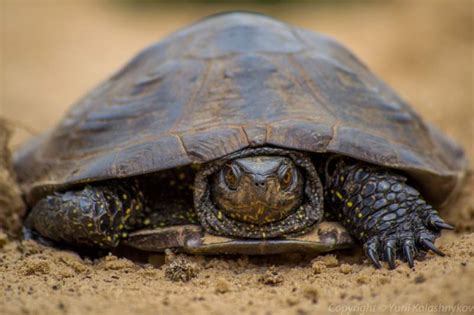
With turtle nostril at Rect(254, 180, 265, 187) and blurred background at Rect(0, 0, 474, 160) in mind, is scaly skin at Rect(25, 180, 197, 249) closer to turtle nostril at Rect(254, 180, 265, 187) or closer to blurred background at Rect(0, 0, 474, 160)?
turtle nostril at Rect(254, 180, 265, 187)

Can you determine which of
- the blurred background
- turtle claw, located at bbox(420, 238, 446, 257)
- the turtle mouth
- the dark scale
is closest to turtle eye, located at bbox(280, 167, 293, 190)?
the turtle mouth

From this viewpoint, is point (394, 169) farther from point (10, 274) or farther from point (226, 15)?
point (10, 274)

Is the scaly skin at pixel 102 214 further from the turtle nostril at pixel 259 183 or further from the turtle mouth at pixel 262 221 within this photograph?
the turtle nostril at pixel 259 183

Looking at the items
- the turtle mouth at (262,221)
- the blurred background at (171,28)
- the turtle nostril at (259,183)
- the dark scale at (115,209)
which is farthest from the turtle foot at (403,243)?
the blurred background at (171,28)

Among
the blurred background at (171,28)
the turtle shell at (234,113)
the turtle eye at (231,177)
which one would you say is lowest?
the blurred background at (171,28)

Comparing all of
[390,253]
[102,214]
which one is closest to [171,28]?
[102,214]

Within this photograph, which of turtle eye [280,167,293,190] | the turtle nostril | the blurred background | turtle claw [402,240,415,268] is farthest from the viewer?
the blurred background

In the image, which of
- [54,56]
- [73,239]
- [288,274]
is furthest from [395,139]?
[54,56]
